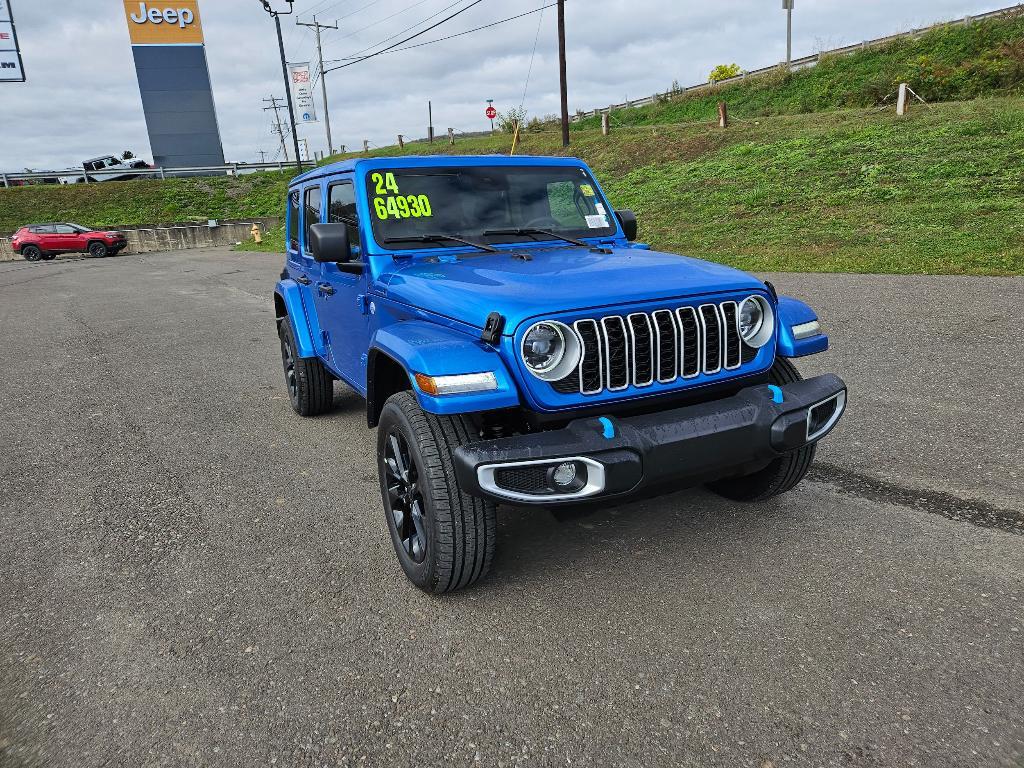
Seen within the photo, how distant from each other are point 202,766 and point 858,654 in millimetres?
2199

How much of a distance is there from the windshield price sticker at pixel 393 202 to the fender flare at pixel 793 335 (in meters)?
1.89

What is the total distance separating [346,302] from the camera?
4047 millimetres

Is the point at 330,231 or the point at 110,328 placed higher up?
the point at 330,231

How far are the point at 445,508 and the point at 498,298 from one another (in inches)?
33.2

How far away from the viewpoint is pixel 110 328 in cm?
1034

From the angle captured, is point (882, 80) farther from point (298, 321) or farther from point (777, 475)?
point (777, 475)

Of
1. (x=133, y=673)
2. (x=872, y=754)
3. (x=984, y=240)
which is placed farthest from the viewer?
(x=984, y=240)

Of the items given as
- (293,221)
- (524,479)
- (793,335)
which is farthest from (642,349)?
(293,221)

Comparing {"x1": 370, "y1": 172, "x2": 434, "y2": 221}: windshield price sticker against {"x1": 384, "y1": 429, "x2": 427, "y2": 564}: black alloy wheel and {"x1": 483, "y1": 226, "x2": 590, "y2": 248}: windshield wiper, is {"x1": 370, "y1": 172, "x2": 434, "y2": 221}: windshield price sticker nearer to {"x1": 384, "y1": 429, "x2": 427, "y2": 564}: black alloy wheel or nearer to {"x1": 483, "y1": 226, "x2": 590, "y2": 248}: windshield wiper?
{"x1": 483, "y1": 226, "x2": 590, "y2": 248}: windshield wiper

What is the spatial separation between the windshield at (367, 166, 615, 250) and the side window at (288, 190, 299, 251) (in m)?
1.69

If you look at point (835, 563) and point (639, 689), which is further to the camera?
point (835, 563)

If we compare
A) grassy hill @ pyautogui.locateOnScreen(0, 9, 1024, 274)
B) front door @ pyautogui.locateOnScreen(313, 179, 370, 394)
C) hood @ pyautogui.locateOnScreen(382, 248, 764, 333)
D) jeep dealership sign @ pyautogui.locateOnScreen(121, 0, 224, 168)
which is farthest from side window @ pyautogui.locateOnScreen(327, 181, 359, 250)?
jeep dealership sign @ pyautogui.locateOnScreen(121, 0, 224, 168)

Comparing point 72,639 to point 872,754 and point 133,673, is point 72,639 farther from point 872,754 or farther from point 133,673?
point 872,754

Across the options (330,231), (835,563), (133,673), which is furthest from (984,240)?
(133,673)
